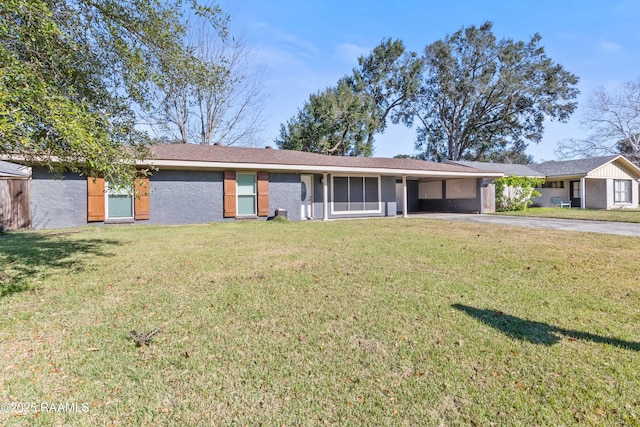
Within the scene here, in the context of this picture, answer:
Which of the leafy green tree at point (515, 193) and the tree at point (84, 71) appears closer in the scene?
the tree at point (84, 71)

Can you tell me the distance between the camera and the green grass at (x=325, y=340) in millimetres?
2068

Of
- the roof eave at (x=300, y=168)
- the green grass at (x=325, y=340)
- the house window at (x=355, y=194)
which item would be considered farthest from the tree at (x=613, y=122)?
the green grass at (x=325, y=340)

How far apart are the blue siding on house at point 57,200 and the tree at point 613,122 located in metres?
40.4

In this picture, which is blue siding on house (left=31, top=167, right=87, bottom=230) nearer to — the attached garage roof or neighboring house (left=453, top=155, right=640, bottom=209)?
the attached garage roof

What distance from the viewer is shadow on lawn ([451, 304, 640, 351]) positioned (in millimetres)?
2857

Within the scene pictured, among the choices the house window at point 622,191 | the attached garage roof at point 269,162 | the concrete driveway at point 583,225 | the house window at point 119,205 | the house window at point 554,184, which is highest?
the attached garage roof at point 269,162

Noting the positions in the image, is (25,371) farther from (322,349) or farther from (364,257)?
(364,257)

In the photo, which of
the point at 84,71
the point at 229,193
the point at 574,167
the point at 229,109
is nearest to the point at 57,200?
the point at 229,193

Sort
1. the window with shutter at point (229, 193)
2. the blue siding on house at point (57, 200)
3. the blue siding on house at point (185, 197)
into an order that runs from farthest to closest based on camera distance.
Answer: the window with shutter at point (229, 193) → the blue siding on house at point (185, 197) → the blue siding on house at point (57, 200)

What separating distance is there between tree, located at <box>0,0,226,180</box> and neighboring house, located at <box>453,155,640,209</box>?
817 inches

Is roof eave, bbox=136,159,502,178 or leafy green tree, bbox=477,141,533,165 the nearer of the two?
roof eave, bbox=136,159,502,178

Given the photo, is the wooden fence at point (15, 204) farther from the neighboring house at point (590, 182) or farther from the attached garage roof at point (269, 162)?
the neighboring house at point (590, 182)

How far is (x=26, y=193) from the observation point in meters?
10.3

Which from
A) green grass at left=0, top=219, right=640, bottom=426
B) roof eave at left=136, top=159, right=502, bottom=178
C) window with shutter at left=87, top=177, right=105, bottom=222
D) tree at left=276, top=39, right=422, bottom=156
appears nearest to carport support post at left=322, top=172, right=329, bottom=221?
roof eave at left=136, top=159, right=502, bottom=178
